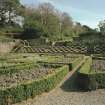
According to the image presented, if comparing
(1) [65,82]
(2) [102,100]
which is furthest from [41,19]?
(2) [102,100]

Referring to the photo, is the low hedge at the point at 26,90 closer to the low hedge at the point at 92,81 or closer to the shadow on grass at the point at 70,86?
the shadow on grass at the point at 70,86

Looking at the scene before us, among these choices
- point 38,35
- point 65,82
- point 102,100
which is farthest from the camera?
point 38,35

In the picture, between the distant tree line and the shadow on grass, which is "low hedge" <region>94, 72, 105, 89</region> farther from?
the distant tree line

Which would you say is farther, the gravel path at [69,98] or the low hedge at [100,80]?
the low hedge at [100,80]

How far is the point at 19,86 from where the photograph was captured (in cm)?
881

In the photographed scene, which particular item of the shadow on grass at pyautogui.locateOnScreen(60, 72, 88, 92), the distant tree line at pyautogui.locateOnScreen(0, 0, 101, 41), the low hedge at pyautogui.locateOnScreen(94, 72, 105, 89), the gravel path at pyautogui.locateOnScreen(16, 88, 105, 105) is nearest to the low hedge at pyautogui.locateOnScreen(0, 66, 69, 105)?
the gravel path at pyautogui.locateOnScreen(16, 88, 105, 105)

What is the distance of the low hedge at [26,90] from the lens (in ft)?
27.3

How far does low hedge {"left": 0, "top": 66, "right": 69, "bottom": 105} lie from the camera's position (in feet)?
27.3

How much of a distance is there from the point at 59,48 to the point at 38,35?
33.5ft

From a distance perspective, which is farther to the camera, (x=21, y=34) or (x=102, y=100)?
(x=21, y=34)

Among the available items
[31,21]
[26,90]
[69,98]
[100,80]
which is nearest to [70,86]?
[100,80]

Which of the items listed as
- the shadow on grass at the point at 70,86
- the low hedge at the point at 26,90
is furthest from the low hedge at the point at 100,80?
the low hedge at the point at 26,90

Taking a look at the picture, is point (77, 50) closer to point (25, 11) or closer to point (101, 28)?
point (101, 28)

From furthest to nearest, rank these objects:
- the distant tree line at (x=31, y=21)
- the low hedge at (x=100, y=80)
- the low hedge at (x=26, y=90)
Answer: the distant tree line at (x=31, y=21), the low hedge at (x=100, y=80), the low hedge at (x=26, y=90)
